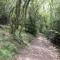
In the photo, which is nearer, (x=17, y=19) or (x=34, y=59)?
(x=34, y=59)

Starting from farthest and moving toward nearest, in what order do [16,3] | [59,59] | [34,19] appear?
1. [34,19]
2. [16,3]
3. [59,59]

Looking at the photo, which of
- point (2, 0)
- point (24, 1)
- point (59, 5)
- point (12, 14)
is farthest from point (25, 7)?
point (59, 5)

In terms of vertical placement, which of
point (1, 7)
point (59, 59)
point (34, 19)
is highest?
point (1, 7)

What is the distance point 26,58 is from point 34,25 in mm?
13642

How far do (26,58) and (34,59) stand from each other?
57cm

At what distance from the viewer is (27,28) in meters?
24.6

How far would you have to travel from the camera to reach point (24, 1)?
16.3 meters

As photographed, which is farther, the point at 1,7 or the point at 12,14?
the point at 1,7

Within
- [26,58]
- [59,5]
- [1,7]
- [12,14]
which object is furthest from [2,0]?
[26,58]

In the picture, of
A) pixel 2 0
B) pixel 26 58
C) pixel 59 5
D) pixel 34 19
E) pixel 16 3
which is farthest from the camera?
pixel 34 19

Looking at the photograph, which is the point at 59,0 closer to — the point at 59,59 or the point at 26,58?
the point at 59,59

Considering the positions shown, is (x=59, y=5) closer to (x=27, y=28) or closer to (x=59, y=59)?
(x=27, y=28)

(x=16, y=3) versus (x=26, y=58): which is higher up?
(x=16, y=3)

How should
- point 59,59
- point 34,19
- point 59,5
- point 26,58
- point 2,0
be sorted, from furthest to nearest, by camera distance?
point 34,19 < point 59,5 < point 2,0 < point 59,59 < point 26,58
